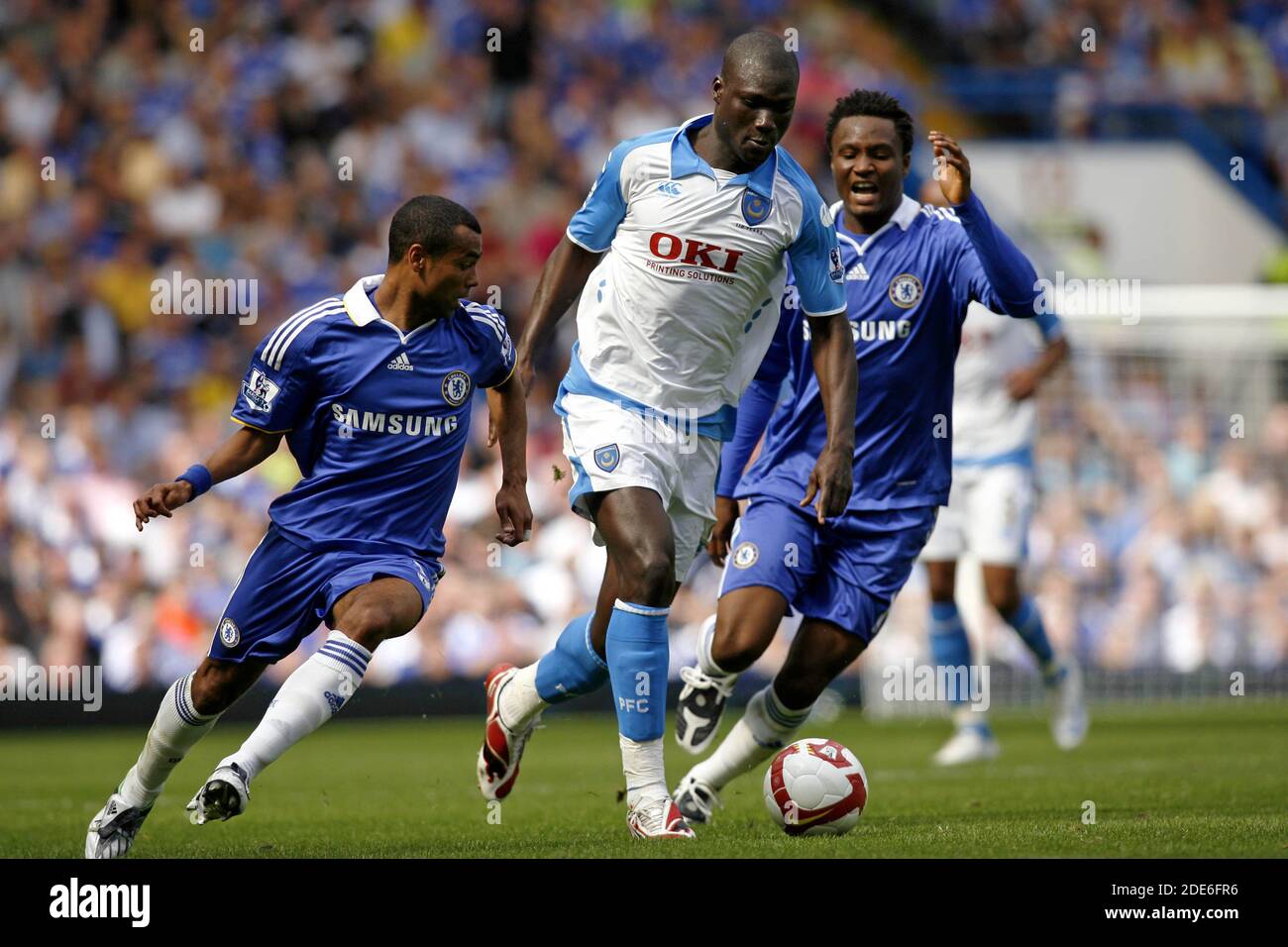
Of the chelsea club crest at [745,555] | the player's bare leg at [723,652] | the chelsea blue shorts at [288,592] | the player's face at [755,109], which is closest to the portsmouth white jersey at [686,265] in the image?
the player's face at [755,109]

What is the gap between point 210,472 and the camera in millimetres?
6441

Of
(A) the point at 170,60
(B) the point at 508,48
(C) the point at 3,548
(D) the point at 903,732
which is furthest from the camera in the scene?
(B) the point at 508,48

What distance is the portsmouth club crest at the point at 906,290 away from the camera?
7559mm

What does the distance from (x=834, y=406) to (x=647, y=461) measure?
28.4 inches

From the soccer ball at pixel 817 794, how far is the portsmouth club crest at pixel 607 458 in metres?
1.29

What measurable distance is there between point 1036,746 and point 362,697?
17.9 ft

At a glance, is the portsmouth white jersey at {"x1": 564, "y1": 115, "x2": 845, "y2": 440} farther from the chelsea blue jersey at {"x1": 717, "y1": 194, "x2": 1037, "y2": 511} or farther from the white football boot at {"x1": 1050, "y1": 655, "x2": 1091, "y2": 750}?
the white football boot at {"x1": 1050, "y1": 655, "x2": 1091, "y2": 750}

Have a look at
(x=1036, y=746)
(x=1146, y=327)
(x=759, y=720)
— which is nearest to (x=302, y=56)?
(x=1146, y=327)

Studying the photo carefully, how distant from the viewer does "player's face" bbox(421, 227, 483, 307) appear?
21.8 feet

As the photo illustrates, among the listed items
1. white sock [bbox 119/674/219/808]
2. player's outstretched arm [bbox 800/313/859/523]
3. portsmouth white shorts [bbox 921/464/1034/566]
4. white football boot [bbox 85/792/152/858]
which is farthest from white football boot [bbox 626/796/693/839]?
portsmouth white shorts [bbox 921/464/1034/566]

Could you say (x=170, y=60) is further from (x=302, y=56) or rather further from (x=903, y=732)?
(x=903, y=732)

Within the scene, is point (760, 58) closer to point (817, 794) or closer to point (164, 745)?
point (817, 794)

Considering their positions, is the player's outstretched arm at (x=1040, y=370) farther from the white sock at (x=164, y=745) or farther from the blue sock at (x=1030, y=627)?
the white sock at (x=164, y=745)

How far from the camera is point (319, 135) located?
61.5 feet
